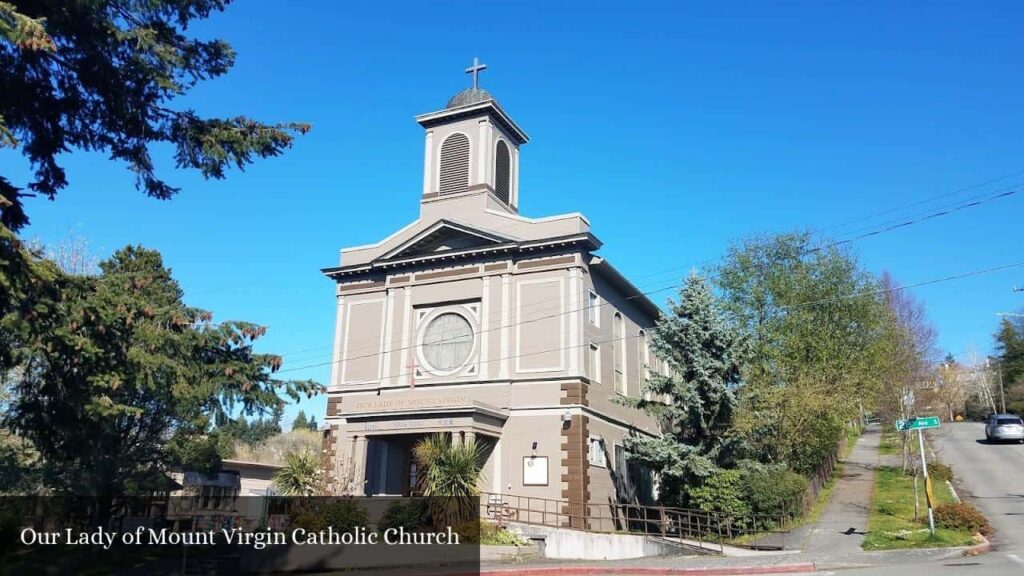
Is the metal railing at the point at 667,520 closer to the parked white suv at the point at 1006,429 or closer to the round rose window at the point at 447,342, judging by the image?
the round rose window at the point at 447,342

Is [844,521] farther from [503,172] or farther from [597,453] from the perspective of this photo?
[503,172]

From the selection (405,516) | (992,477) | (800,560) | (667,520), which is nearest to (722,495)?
(667,520)

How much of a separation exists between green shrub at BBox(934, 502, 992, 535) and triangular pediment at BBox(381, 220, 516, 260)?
17433 mm

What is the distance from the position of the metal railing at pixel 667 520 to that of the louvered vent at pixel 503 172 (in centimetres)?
1381

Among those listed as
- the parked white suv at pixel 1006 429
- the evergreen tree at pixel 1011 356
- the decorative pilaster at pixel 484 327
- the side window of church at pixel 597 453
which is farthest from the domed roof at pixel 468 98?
the evergreen tree at pixel 1011 356

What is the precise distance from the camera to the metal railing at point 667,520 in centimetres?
2411

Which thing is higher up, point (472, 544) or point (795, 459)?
point (795, 459)

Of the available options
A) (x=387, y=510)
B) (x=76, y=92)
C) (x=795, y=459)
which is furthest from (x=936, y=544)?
(x=76, y=92)

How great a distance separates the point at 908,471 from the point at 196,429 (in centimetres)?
3217

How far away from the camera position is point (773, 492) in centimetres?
2503

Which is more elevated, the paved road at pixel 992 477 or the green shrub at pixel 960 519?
the paved road at pixel 992 477

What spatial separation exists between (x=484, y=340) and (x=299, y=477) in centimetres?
933

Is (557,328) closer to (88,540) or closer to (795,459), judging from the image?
(795,459)

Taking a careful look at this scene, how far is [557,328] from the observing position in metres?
30.1
